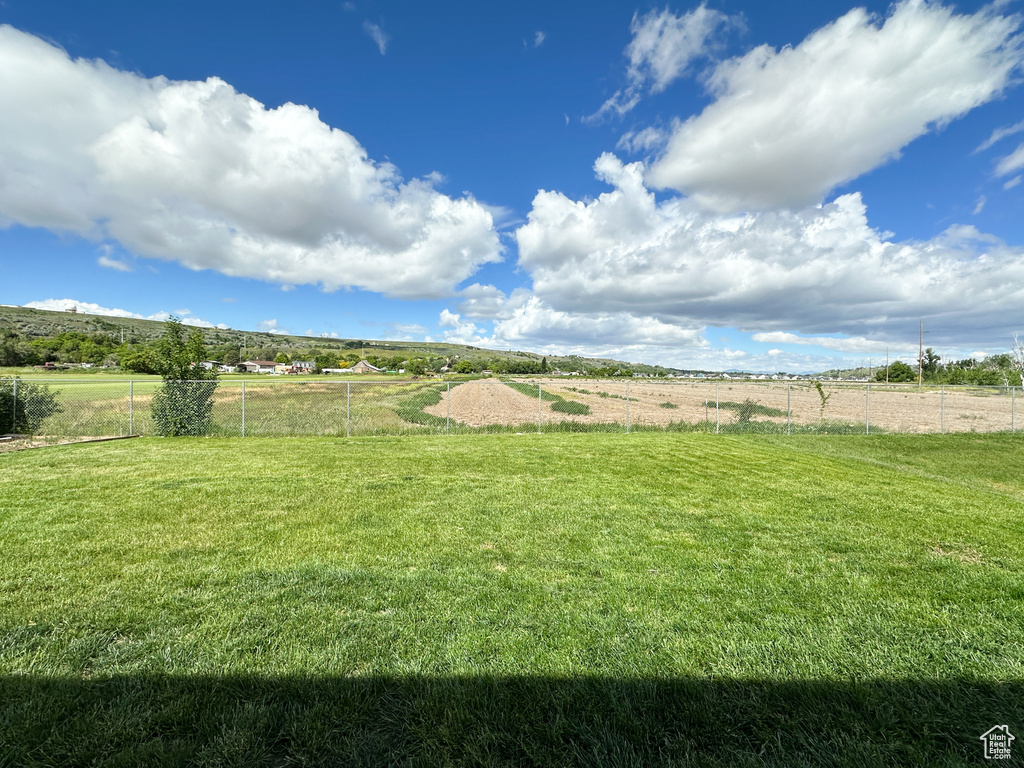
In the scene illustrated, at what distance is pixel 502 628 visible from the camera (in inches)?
119

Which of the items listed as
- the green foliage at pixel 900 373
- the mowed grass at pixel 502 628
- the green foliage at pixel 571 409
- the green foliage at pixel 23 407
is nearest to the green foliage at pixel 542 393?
the green foliage at pixel 571 409

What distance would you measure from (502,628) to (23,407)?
1869cm

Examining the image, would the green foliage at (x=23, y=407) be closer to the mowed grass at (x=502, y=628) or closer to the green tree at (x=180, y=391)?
the green tree at (x=180, y=391)

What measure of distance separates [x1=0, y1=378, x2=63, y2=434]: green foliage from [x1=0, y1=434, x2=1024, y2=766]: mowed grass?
9908 millimetres

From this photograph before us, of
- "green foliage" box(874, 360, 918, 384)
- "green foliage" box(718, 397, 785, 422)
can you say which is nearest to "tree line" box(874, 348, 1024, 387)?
"green foliage" box(874, 360, 918, 384)

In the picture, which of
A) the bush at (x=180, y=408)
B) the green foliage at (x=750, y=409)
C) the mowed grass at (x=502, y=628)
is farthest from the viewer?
the green foliage at (x=750, y=409)

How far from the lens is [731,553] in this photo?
452cm

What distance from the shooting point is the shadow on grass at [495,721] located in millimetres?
1983

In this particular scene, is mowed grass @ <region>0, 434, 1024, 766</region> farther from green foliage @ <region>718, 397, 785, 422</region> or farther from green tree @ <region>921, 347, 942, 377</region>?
green tree @ <region>921, 347, 942, 377</region>

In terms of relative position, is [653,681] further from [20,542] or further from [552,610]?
[20,542]

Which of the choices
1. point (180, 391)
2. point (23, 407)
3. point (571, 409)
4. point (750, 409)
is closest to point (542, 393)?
point (571, 409)

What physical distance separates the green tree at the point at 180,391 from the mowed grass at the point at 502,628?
793 centimetres

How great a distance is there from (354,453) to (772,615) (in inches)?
382

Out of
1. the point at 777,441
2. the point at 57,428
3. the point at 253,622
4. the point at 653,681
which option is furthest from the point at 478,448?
the point at 57,428
